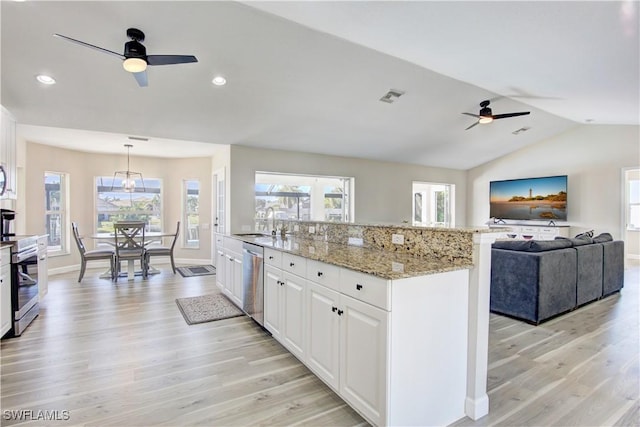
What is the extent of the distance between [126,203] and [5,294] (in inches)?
178

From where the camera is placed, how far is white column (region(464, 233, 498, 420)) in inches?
77.0

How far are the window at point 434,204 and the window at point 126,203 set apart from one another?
658 cm

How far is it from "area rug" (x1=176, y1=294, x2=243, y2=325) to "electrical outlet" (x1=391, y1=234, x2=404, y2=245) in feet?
7.13

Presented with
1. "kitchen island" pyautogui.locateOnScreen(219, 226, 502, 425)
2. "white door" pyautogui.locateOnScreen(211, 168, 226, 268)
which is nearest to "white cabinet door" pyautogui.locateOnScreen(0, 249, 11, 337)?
"kitchen island" pyautogui.locateOnScreen(219, 226, 502, 425)

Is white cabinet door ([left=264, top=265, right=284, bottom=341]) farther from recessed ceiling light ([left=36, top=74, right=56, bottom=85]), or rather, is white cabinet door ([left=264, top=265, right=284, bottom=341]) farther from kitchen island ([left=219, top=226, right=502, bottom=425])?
recessed ceiling light ([left=36, top=74, right=56, bottom=85])

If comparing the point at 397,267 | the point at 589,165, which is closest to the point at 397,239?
the point at 397,267

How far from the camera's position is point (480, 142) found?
23.5ft

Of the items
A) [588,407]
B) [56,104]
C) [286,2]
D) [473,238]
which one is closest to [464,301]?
[473,238]

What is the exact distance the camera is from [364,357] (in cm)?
183

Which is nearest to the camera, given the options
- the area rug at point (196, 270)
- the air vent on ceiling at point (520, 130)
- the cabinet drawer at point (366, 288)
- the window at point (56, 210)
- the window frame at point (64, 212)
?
the cabinet drawer at point (366, 288)

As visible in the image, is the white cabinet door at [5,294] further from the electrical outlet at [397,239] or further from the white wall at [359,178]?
the electrical outlet at [397,239]

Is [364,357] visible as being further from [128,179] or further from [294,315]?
[128,179]

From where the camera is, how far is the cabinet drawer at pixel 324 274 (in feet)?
6.87

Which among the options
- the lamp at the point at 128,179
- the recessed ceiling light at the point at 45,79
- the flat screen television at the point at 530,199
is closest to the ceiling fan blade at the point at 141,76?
the recessed ceiling light at the point at 45,79
